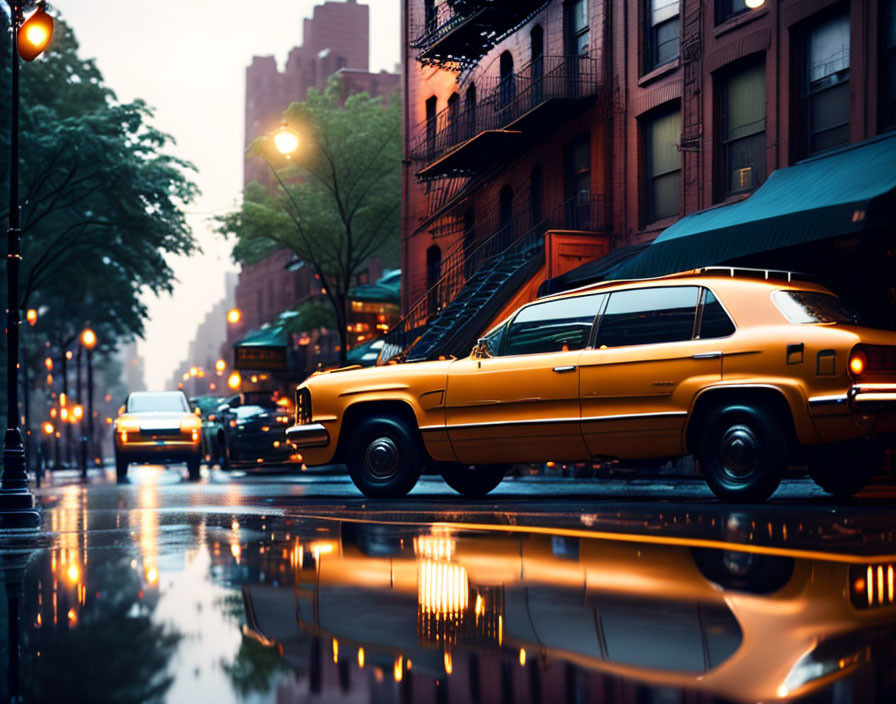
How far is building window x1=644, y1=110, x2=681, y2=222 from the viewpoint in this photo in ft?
77.9

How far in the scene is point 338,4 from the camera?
101000 millimetres

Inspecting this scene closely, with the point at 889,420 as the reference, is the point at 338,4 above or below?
above

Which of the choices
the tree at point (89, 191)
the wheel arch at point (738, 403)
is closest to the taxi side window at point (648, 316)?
the wheel arch at point (738, 403)

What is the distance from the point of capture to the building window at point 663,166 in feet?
77.9

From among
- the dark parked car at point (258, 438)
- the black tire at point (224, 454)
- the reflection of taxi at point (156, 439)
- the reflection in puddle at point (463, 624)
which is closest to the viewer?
the reflection in puddle at point (463, 624)

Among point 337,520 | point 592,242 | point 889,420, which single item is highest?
point 592,242

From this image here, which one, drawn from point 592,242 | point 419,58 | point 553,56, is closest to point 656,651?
point 592,242

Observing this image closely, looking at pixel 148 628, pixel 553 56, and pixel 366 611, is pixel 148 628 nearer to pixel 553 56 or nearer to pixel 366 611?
pixel 366 611

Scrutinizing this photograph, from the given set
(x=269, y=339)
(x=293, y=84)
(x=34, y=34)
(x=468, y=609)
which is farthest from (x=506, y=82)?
(x=293, y=84)

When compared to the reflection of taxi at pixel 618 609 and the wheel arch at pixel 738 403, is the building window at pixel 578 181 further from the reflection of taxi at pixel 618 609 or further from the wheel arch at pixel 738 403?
the reflection of taxi at pixel 618 609

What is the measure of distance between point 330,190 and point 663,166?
1938cm

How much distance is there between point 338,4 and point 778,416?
96271 mm

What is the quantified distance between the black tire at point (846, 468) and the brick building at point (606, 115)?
793cm

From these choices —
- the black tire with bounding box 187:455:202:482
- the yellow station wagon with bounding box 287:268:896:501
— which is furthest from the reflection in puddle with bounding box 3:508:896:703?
the black tire with bounding box 187:455:202:482
